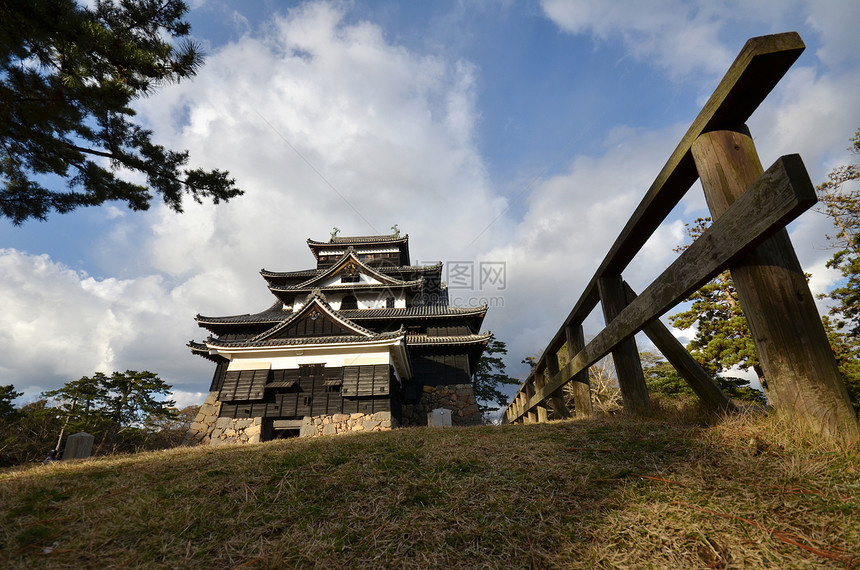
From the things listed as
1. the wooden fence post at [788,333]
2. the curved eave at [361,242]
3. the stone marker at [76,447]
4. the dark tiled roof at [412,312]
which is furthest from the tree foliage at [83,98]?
the curved eave at [361,242]

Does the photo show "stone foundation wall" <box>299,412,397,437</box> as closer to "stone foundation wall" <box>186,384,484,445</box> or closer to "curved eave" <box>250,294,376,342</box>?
"stone foundation wall" <box>186,384,484,445</box>

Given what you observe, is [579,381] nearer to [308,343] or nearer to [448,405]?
[308,343]

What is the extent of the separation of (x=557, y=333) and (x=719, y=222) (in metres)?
3.25

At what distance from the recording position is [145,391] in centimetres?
1922

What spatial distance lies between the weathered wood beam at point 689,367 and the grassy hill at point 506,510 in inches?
8.8

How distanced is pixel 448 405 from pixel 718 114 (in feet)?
48.6

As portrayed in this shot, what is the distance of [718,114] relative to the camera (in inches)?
78.2

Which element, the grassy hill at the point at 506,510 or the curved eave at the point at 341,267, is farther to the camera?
the curved eave at the point at 341,267

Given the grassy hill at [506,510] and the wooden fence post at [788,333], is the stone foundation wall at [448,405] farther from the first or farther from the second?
the wooden fence post at [788,333]

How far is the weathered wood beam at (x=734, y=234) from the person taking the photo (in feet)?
4.69

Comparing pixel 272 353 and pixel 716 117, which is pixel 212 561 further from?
pixel 272 353

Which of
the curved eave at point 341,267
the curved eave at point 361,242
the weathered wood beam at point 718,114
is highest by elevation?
the curved eave at point 361,242

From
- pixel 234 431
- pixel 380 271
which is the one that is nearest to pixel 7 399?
pixel 234 431

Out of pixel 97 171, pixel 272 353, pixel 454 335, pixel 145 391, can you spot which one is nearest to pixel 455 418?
pixel 454 335
